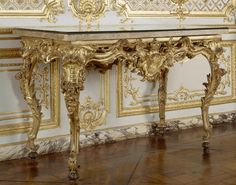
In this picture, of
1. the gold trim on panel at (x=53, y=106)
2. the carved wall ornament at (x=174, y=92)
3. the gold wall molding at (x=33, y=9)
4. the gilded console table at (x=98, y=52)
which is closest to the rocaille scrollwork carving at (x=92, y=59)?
the gilded console table at (x=98, y=52)

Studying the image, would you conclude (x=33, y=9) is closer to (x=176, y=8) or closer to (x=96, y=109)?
(x=96, y=109)

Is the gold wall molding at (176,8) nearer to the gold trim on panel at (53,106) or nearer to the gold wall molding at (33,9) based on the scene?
the gold wall molding at (33,9)

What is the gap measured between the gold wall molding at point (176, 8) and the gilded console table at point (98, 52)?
17.3 inches

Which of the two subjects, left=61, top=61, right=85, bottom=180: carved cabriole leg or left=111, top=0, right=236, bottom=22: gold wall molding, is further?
left=111, top=0, right=236, bottom=22: gold wall molding

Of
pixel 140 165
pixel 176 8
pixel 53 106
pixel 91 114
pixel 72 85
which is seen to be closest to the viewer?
pixel 72 85

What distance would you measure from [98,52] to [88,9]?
667 millimetres

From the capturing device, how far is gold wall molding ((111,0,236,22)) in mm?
3008

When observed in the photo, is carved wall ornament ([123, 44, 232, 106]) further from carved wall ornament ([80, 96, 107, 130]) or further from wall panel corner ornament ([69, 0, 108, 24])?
wall panel corner ornament ([69, 0, 108, 24])

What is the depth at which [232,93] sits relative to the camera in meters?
3.68

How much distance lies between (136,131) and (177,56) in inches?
31.8

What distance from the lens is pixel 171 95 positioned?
333 centimetres

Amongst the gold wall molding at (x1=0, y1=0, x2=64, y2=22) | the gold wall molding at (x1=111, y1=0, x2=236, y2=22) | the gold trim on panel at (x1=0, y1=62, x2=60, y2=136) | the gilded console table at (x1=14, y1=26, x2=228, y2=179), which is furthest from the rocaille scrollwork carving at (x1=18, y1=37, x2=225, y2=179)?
the gold wall molding at (x1=111, y1=0, x2=236, y2=22)

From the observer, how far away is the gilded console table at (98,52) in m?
2.16

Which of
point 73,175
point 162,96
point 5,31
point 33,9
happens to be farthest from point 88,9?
point 73,175
